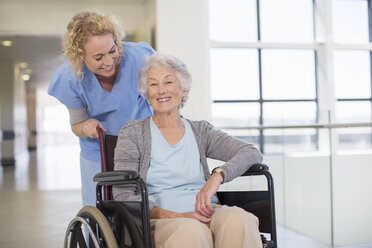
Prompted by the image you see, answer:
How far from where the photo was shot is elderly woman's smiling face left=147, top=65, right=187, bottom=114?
1585mm

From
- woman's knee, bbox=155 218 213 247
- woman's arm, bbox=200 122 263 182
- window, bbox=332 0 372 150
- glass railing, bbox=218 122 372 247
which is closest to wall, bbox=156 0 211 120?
glass railing, bbox=218 122 372 247

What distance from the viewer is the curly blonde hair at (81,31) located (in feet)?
5.42

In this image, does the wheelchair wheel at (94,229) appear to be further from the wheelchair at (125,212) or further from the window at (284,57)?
the window at (284,57)

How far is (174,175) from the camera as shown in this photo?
1.53 metres

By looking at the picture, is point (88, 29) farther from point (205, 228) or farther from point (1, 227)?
point (1, 227)

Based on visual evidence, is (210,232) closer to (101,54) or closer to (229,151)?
(229,151)

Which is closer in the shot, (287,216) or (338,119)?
(338,119)

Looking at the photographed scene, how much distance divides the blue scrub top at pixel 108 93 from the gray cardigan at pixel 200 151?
26cm

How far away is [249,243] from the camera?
131 cm

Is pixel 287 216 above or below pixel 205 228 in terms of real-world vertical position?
below

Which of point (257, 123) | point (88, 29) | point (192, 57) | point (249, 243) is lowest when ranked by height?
point (249, 243)

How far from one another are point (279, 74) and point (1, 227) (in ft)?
11.5

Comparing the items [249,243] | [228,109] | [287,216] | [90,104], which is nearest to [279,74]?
[228,109]

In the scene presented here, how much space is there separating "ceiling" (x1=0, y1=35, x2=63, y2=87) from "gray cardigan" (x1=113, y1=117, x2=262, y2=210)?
6003 mm
